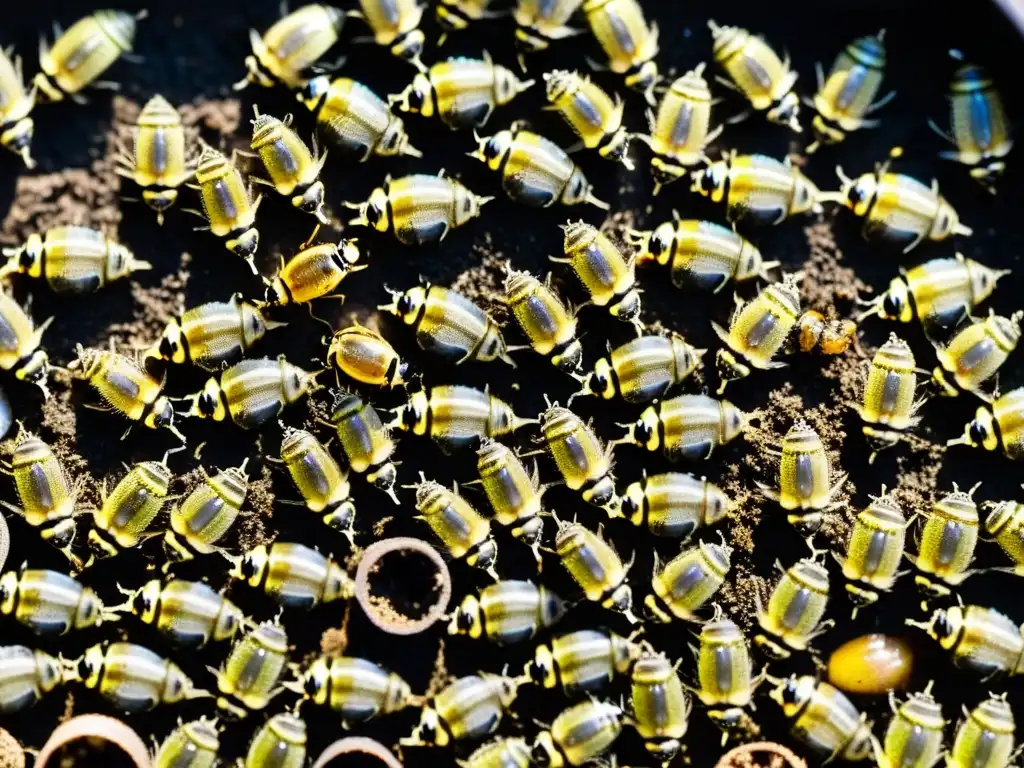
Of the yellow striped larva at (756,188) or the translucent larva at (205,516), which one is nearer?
the translucent larva at (205,516)

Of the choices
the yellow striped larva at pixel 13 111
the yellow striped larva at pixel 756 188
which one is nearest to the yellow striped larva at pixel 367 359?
the yellow striped larva at pixel 756 188

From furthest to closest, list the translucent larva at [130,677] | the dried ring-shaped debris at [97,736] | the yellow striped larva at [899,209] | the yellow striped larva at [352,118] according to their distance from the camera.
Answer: the yellow striped larva at [899,209]
the yellow striped larva at [352,118]
the translucent larva at [130,677]
the dried ring-shaped debris at [97,736]

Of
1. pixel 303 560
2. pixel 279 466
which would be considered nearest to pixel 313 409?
pixel 279 466

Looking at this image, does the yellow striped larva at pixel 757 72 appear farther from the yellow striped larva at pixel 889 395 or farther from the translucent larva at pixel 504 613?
the translucent larva at pixel 504 613

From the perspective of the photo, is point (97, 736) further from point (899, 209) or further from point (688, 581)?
point (899, 209)

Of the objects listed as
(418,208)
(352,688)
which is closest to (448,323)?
(418,208)

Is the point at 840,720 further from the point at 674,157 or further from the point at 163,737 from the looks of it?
the point at 163,737
